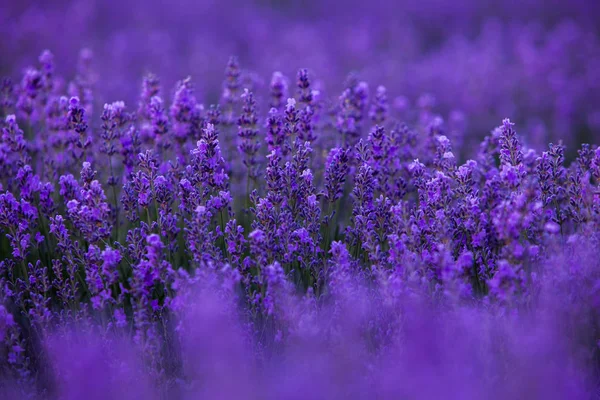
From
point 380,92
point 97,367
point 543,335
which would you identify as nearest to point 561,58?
point 380,92

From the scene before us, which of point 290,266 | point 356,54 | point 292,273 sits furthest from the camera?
point 356,54

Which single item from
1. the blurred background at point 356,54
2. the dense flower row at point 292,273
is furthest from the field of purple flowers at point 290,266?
the blurred background at point 356,54

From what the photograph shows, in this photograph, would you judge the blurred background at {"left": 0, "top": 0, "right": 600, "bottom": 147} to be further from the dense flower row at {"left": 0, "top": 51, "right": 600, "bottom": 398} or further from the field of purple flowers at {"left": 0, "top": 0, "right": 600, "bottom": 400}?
the dense flower row at {"left": 0, "top": 51, "right": 600, "bottom": 398}

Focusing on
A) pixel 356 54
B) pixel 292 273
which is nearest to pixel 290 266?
pixel 292 273

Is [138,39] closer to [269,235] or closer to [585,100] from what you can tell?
[585,100]

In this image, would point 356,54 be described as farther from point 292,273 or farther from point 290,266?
point 292,273

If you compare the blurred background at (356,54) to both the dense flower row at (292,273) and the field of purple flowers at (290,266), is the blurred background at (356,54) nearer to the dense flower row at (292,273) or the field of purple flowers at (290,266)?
the field of purple flowers at (290,266)
